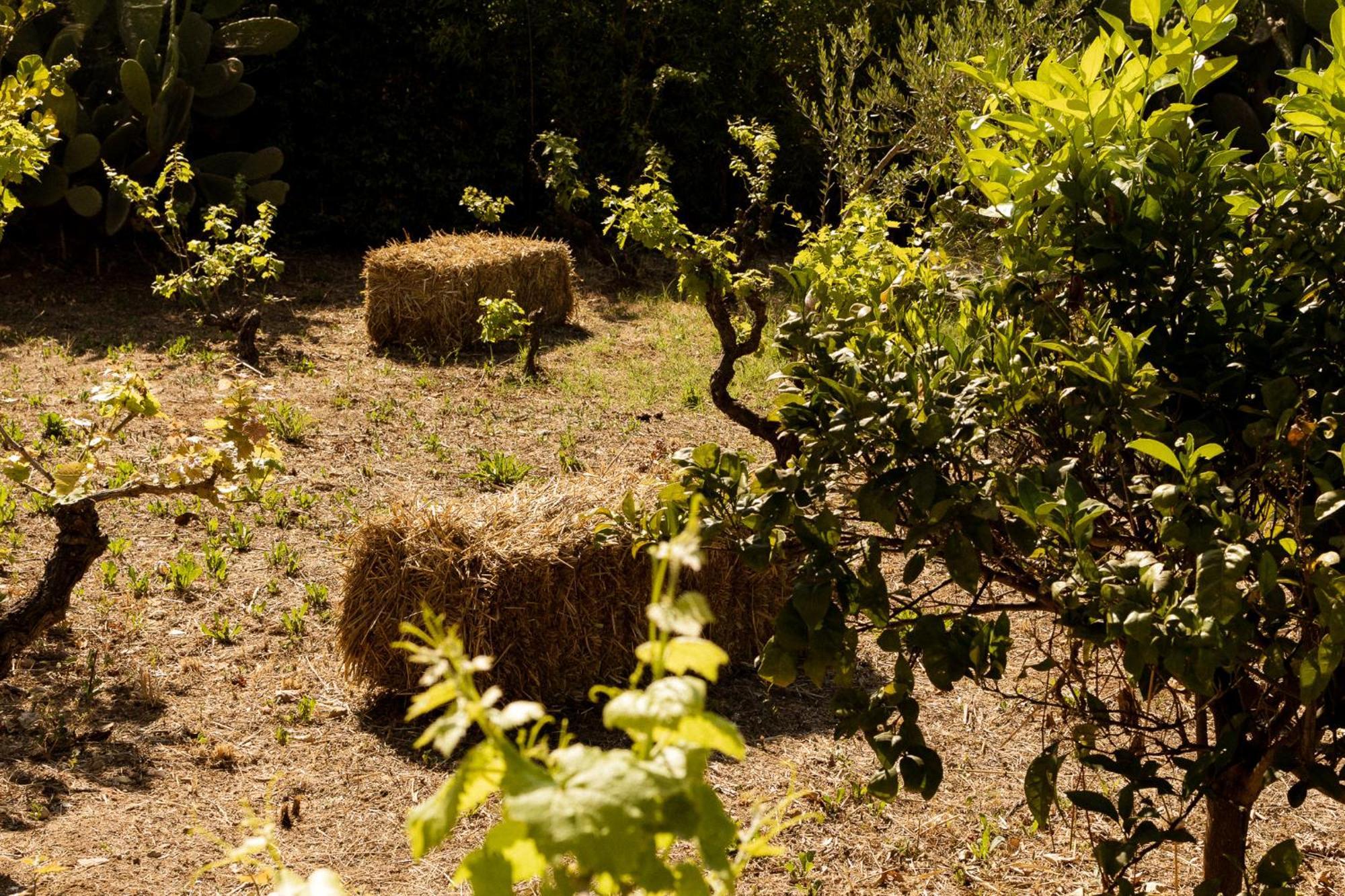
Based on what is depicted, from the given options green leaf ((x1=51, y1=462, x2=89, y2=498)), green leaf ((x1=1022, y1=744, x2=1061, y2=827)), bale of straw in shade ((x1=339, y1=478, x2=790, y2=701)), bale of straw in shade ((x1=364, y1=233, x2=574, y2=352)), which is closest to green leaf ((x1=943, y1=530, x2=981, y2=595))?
green leaf ((x1=1022, y1=744, x2=1061, y2=827))

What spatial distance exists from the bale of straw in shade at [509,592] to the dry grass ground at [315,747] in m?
0.18

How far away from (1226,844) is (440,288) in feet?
21.2

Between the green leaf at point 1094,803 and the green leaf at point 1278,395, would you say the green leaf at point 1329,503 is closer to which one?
the green leaf at point 1278,395

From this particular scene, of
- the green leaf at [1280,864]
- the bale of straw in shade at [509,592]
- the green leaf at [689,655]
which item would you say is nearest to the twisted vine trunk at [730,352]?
the bale of straw in shade at [509,592]

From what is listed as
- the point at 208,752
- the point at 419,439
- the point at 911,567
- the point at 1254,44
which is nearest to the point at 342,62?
the point at 419,439

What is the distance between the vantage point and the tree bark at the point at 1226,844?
2.41 metres

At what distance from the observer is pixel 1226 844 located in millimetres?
2467

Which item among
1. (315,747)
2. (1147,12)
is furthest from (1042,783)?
(315,747)

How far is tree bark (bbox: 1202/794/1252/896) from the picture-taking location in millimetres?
2412

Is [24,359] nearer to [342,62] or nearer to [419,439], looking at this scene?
[419,439]

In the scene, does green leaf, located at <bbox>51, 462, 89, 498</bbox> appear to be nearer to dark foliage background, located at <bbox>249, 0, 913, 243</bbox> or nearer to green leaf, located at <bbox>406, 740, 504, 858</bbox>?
green leaf, located at <bbox>406, 740, 504, 858</bbox>

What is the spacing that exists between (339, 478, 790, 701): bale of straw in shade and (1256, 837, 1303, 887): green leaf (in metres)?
2.20

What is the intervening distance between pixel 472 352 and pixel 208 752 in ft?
15.5

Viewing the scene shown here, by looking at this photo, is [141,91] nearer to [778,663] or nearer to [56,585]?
[56,585]
